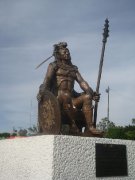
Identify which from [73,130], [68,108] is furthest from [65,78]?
[73,130]

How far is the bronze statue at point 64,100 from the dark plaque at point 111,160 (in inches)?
15.2

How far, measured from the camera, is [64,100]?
6480mm

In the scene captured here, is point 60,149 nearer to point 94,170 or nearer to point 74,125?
point 94,170

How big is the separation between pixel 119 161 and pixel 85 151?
2.49ft

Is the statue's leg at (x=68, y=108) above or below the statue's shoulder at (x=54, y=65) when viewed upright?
below

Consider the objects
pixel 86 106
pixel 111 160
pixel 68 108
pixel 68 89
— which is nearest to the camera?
pixel 111 160

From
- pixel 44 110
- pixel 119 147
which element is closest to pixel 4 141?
pixel 44 110

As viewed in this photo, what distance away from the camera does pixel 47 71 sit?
6.71m

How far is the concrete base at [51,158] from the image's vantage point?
539cm

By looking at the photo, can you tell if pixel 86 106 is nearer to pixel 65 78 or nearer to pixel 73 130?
pixel 73 130

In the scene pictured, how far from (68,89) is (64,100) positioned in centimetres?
28

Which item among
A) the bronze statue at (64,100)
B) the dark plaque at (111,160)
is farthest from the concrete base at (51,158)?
the bronze statue at (64,100)

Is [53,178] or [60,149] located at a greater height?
[60,149]

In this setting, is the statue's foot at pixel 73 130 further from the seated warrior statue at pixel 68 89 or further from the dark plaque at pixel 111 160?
the dark plaque at pixel 111 160
